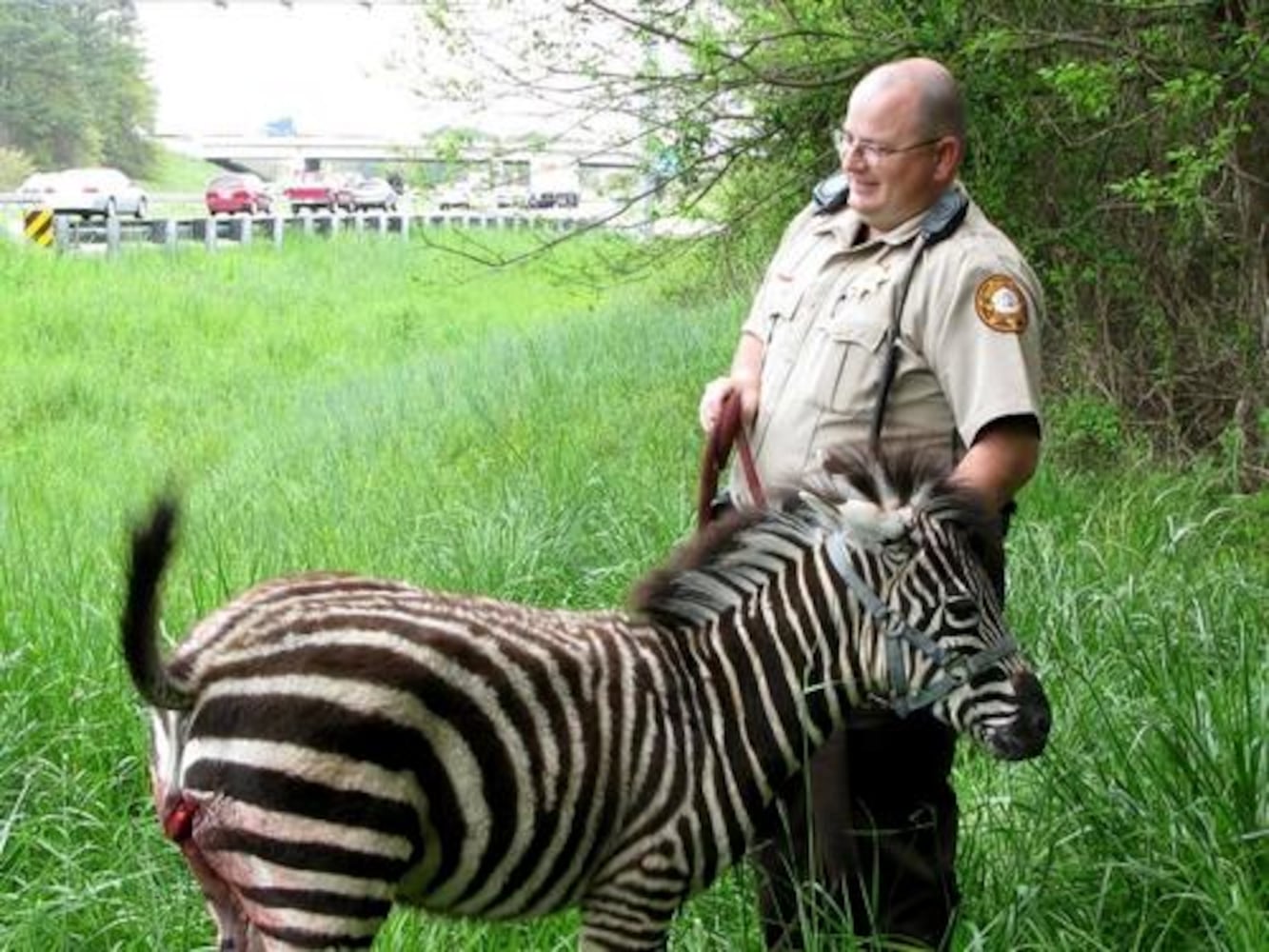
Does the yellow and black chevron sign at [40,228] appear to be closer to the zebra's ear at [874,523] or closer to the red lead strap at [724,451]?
the red lead strap at [724,451]

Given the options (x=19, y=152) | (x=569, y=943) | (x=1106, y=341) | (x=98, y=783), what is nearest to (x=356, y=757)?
(x=569, y=943)

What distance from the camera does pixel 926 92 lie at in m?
3.56

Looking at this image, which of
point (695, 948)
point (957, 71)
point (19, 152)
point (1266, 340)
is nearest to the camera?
point (695, 948)

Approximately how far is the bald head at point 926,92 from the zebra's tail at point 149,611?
1739 millimetres

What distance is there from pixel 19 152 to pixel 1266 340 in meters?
24.7

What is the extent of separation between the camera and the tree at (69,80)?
25172mm

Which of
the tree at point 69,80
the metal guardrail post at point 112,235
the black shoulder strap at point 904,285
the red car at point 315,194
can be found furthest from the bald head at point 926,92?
the red car at point 315,194

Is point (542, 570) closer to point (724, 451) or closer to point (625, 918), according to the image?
point (724, 451)

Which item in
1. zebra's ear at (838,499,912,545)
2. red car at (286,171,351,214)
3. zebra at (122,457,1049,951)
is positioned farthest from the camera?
red car at (286,171,351,214)

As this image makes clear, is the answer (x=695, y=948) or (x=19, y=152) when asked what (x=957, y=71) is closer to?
(x=695, y=948)

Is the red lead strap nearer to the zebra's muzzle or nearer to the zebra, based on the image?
the zebra

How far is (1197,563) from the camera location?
5934 mm

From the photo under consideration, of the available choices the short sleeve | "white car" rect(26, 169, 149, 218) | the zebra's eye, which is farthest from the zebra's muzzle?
"white car" rect(26, 169, 149, 218)

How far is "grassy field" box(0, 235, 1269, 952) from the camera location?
11.9 feet
